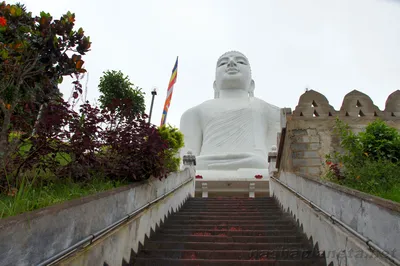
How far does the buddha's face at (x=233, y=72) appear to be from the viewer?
45.3 feet

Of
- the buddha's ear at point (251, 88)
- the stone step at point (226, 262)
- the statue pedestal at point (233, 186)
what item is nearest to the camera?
the stone step at point (226, 262)

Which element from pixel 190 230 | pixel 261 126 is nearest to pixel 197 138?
pixel 261 126

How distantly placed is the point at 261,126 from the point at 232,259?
34.0 ft

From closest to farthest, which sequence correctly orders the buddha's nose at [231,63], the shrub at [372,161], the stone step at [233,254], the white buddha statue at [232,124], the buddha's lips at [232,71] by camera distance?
the stone step at [233,254] < the shrub at [372,161] < the white buddha statue at [232,124] < the buddha's lips at [232,71] < the buddha's nose at [231,63]

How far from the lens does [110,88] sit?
13086mm

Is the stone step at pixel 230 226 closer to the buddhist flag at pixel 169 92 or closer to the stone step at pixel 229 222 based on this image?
the stone step at pixel 229 222

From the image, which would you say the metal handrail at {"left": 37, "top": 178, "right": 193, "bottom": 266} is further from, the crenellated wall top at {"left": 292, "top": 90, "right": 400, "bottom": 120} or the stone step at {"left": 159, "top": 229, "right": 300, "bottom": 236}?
the crenellated wall top at {"left": 292, "top": 90, "right": 400, "bottom": 120}

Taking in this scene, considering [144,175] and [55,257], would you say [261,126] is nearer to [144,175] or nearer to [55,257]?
[144,175]

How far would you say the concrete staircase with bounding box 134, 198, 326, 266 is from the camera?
9.10 feet

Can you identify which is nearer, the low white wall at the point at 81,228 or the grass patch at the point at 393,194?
the low white wall at the point at 81,228

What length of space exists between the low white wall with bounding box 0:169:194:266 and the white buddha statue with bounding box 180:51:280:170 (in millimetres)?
7604

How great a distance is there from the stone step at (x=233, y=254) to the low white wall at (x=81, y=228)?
351mm

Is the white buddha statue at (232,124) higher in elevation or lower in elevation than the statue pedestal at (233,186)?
higher

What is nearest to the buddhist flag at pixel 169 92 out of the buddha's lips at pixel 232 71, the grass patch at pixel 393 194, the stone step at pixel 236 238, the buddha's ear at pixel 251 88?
the buddha's lips at pixel 232 71
